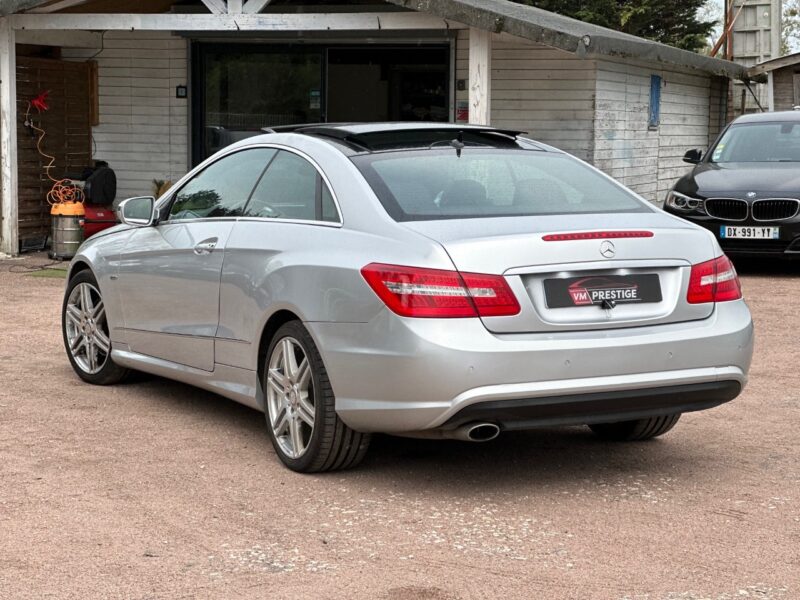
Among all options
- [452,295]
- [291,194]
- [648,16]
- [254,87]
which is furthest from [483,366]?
[648,16]

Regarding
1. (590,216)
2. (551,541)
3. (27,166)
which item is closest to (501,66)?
(27,166)

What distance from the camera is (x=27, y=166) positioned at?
1647cm

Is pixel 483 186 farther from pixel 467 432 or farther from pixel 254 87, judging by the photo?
pixel 254 87

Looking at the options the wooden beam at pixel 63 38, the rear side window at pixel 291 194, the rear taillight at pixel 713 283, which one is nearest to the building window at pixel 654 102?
the wooden beam at pixel 63 38

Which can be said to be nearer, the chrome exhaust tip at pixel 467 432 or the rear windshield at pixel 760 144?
the chrome exhaust tip at pixel 467 432

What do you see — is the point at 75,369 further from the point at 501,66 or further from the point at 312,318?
the point at 501,66

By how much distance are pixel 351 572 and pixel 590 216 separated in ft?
6.28

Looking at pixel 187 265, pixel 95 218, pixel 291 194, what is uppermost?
pixel 291 194

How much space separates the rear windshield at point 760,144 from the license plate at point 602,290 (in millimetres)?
10018

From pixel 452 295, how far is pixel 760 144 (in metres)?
11.1

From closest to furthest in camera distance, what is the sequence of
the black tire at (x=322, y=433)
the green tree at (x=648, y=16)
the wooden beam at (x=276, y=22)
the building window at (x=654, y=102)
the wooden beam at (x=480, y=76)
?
the black tire at (x=322, y=433) → the wooden beam at (x=480, y=76) → the wooden beam at (x=276, y=22) → the building window at (x=654, y=102) → the green tree at (x=648, y=16)

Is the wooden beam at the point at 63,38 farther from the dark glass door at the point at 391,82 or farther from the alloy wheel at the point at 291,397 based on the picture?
the alloy wheel at the point at 291,397

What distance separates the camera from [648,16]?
41250mm

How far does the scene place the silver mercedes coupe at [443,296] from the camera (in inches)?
199
